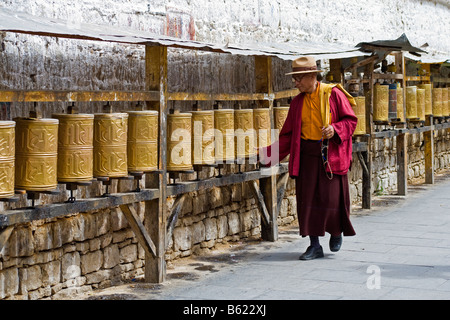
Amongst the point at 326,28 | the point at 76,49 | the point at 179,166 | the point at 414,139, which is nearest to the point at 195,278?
the point at 179,166

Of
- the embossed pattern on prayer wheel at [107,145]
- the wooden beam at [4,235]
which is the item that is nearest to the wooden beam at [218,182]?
the embossed pattern on prayer wheel at [107,145]

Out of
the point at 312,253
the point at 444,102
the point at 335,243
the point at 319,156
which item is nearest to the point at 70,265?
the point at 312,253

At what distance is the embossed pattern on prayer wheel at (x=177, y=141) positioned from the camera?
20.8ft

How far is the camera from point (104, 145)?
555cm

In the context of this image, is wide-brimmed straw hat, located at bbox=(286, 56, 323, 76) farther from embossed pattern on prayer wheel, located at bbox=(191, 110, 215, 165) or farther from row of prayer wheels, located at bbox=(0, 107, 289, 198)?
embossed pattern on prayer wheel, located at bbox=(191, 110, 215, 165)

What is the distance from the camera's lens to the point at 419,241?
791cm

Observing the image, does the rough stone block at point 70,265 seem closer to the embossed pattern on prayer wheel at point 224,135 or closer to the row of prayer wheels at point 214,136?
the row of prayer wheels at point 214,136

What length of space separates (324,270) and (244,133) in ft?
4.68

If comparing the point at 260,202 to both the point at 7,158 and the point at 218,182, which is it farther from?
the point at 7,158

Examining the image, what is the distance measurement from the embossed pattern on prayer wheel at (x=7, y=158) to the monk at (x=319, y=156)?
2.92 m

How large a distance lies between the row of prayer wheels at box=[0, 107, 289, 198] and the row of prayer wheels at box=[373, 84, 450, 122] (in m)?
3.55

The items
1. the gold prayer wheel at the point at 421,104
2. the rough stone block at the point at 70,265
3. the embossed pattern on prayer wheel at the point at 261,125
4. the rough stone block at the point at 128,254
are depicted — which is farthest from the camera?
the gold prayer wheel at the point at 421,104

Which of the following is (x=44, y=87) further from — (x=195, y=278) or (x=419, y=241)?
(x=419, y=241)

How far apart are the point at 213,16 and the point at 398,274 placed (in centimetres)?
319
